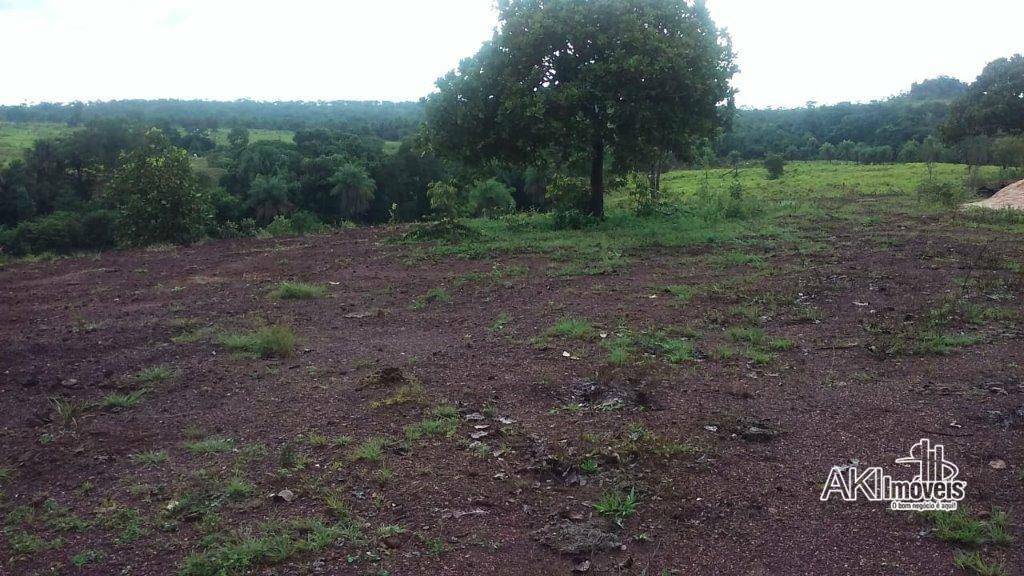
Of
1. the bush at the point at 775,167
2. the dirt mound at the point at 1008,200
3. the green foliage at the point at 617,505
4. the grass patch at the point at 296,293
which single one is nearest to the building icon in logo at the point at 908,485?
the green foliage at the point at 617,505

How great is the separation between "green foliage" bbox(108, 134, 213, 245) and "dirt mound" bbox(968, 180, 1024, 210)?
15.8m

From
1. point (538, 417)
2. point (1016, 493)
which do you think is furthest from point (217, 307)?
point (1016, 493)

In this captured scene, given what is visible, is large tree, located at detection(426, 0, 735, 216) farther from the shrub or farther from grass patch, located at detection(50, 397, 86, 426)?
grass patch, located at detection(50, 397, 86, 426)

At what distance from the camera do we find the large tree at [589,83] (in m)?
11.1

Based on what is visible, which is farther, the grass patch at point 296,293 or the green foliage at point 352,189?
the green foliage at point 352,189

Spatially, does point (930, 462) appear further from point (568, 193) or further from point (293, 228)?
point (293, 228)

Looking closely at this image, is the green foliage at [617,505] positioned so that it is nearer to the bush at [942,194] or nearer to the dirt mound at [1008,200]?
the dirt mound at [1008,200]

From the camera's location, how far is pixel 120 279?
356 inches

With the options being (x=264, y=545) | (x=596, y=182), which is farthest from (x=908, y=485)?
(x=596, y=182)

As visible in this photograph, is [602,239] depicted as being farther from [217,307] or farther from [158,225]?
[158,225]

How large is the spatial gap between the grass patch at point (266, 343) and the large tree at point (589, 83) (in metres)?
6.57

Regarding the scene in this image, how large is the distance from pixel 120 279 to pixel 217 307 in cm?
289

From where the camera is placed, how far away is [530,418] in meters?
4.06

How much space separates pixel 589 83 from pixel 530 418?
331 inches
